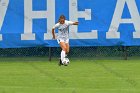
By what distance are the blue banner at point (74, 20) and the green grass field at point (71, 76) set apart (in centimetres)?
81

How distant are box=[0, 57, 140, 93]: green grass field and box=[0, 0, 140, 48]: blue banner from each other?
2.65ft

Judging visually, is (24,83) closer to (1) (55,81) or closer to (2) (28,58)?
(1) (55,81)

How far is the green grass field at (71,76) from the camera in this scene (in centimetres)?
1170

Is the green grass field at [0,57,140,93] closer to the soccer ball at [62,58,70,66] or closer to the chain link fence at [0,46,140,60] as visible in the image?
the soccer ball at [62,58,70,66]

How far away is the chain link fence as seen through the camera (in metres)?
20.5

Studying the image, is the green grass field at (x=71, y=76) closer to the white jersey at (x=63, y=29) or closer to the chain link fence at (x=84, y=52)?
the chain link fence at (x=84, y=52)

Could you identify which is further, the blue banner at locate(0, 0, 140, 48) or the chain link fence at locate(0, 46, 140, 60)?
the chain link fence at locate(0, 46, 140, 60)

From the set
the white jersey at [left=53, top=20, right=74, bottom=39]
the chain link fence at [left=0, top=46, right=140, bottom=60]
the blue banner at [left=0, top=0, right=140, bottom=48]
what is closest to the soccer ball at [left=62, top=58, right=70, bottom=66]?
the white jersey at [left=53, top=20, right=74, bottom=39]

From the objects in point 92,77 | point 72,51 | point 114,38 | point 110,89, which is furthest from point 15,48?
point 110,89

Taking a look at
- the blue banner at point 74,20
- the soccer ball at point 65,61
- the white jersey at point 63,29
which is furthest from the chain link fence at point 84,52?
the soccer ball at point 65,61

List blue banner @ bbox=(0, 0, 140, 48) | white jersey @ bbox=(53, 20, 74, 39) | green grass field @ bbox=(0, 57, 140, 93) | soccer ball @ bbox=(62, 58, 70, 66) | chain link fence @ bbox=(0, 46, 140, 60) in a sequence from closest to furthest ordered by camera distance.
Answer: green grass field @ bbox=(0, 57, 140, 93), soccer ball @ bbox=(62, 58, 70, 66), white jersey @ bbox=(53, 20, 74, 39), blue banner @ bbox=(0, 0, 140, 48), chain link fence @ bbox=(0, 46, 140, 60)

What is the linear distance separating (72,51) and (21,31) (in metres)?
2.21

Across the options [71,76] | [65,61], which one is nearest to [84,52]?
[65,61]

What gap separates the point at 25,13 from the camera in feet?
65.6
